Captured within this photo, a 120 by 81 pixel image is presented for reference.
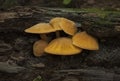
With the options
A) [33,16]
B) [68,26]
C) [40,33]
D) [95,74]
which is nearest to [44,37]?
[40,33]

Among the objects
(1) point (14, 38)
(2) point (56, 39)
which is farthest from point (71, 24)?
(1) point (14, 38)

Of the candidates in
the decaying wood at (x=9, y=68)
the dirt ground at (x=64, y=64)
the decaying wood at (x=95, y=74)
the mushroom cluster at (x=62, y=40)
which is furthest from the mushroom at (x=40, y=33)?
the decaying wood at (x=95, y=74)

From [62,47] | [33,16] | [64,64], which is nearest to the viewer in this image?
[62,47]

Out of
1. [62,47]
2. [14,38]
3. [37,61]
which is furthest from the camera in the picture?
[14,38]

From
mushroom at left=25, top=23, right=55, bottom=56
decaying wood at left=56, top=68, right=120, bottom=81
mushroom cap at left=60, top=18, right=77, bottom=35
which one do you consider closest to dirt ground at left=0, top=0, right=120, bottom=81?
decaying wood at left=56, top=68, right=120, bottom=81

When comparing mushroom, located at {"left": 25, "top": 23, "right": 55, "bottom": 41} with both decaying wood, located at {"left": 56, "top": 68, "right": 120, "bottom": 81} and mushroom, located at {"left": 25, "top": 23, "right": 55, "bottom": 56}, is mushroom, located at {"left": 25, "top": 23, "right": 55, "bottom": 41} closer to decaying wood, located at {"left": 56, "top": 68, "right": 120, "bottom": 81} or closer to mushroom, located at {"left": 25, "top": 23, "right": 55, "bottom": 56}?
mushroom, located at {"left": 25, "top": 23, "right": 55, "bottom": 56}

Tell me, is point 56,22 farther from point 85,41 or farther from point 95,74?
point 95,74

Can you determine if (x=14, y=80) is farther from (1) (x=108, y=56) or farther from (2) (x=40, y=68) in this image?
(1) (x=108, y=56)
